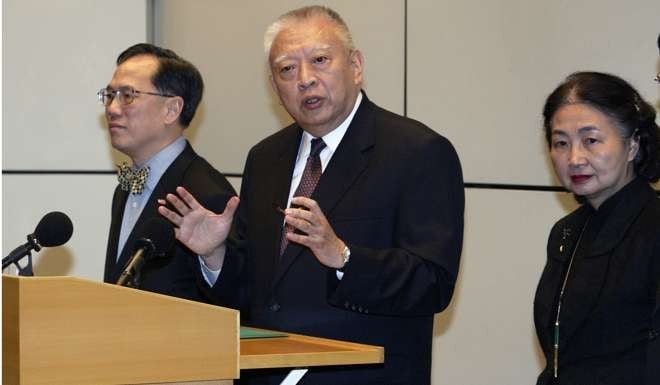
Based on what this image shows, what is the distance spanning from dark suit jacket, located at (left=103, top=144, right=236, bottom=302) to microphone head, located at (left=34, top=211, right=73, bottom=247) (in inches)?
29.0

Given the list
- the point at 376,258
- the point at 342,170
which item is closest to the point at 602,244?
the point at 376,258

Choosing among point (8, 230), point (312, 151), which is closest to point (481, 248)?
point (312, 151)

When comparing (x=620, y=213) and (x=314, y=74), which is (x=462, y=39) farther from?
(x=620, y=213)

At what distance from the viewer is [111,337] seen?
1.84 metres

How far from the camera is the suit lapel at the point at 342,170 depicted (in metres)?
2.83

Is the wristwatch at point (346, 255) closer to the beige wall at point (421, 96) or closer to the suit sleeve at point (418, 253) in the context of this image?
the suit sleeve at point (418, 253)

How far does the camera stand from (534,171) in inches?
149

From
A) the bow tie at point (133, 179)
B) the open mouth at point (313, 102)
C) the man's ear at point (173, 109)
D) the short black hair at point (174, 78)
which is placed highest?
the short black hair at point (174, 78)

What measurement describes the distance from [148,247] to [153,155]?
1402mm

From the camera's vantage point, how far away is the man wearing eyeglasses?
131 inches

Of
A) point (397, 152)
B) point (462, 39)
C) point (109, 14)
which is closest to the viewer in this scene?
point (397, 152)

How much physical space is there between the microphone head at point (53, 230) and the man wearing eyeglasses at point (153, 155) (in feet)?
2.79

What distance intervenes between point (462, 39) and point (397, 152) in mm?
1363

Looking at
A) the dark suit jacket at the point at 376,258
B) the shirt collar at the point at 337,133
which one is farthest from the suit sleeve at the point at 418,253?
the shirt collar at the point at 337,133
